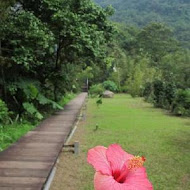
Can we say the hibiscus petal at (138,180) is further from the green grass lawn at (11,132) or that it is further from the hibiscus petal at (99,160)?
the green grass lawn at (11,132)

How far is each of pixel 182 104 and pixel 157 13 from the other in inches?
2071

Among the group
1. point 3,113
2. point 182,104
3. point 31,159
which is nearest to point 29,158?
point 31,159

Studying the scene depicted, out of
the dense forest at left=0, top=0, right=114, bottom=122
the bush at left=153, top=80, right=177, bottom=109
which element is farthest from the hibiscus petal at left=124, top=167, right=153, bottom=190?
the bush at left=153, top=80, right=177, bottom=109

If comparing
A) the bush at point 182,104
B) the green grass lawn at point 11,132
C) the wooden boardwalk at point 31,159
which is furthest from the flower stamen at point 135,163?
the bush at point 182,104

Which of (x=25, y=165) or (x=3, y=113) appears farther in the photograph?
(x=3, y=113)

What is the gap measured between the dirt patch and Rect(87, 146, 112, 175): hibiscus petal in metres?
3.74

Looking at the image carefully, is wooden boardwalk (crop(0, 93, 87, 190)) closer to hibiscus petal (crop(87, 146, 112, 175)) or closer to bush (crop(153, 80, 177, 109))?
hibiscus petal (crop(87, 146, 112, 175))

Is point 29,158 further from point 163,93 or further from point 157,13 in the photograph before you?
point 157,13

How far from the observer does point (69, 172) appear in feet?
16.0

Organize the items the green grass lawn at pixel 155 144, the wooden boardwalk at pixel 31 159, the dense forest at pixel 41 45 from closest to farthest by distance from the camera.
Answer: the wooden boardwalk at pixel 31 159 → the green grass lawn at pixel 155 144 → the dense forest at pixel 41 45

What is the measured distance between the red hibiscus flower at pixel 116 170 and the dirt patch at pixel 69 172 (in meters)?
3.73

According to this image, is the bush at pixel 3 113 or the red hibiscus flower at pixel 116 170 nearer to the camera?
the red hibiscus flower at pixel 116 170

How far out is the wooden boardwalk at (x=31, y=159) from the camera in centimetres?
381

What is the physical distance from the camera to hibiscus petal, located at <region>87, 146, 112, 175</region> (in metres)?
0.58
